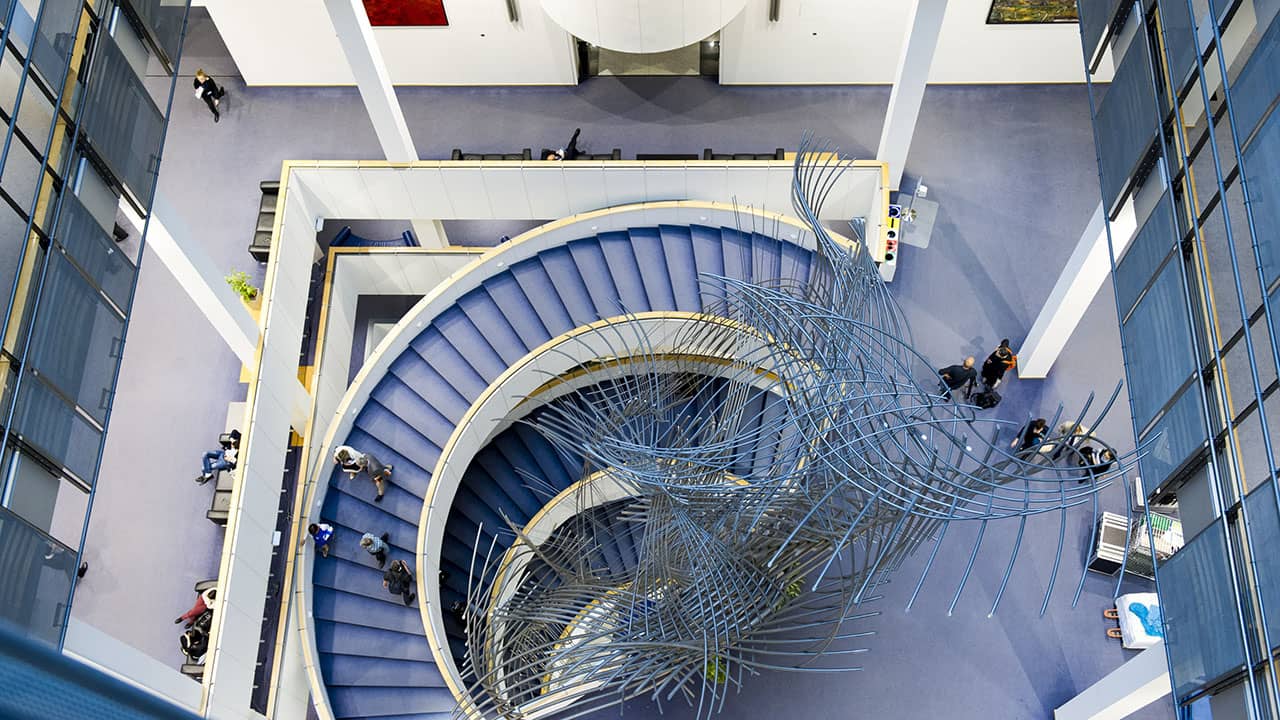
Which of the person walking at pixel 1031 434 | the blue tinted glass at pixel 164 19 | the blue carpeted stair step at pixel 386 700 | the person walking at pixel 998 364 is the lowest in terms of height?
the blue carpeted stair step at pixel 386 700

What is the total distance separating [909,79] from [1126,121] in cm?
381

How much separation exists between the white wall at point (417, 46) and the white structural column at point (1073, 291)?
9.03 m

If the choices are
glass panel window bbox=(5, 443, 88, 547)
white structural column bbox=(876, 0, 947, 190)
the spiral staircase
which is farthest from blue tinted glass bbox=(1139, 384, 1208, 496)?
glass panel window bbox=(5, 443, 88, 547)

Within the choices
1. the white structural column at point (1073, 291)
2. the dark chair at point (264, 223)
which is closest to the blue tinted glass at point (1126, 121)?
the white structural column at point (1073, 291)

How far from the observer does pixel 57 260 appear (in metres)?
9.34

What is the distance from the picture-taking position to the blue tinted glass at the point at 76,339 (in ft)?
30.1

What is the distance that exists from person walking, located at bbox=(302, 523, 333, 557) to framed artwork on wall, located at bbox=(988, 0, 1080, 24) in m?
12.9

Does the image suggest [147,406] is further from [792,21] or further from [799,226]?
[792,21]

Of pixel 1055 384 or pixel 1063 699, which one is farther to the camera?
pixel 1055 384

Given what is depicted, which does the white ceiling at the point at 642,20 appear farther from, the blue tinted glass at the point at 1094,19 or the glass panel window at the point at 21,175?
the glass panel window at the point at 21,175

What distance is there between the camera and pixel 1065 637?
1382 cm

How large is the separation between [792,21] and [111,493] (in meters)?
13.1

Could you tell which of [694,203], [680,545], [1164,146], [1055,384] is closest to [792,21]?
[694,203]

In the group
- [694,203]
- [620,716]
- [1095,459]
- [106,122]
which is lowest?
[620,716]
